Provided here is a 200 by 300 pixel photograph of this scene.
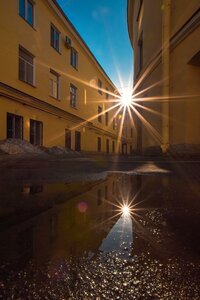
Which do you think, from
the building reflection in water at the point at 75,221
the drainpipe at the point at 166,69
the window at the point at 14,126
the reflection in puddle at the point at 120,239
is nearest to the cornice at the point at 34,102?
the window at the point at 14,126

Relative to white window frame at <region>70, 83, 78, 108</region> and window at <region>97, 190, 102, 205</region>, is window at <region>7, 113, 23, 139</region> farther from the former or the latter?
window at <region>97, 190, 102, 205</region>

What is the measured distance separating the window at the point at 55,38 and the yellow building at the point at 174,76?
21.2 ft

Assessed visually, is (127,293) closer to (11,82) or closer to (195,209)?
(195,209)

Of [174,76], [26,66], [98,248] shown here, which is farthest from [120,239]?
[26,66]

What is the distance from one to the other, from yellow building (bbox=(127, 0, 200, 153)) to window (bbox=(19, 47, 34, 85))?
557 centimetres

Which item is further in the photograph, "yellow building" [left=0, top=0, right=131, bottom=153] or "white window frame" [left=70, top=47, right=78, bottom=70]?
"white window frame" [left=70, top=47, right=78, bottom=70]

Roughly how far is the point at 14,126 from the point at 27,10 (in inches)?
211

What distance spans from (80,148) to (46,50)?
25.3 feet

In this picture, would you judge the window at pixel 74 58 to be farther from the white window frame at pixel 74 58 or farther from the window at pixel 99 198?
the window at pixel 99 198

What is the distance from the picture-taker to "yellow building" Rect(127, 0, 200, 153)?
21.7ft

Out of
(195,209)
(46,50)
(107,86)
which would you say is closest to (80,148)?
(46,50)

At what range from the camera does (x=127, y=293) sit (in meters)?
0.78

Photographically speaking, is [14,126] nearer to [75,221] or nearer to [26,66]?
[26,66]

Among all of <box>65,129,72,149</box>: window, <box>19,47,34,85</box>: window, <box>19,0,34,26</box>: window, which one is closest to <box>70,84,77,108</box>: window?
<box>65,129,72,149</box>: window
